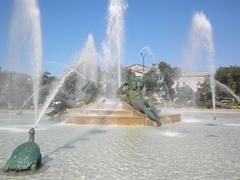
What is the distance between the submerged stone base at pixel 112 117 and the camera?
1598 cm

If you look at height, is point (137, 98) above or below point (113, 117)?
above

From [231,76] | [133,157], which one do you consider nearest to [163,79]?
[231,76]

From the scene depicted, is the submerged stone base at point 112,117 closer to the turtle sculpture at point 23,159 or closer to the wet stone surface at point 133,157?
the wet stone surface at point 133,157

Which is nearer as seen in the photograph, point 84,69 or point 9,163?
Answer: point 9,163

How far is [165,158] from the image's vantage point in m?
7.98

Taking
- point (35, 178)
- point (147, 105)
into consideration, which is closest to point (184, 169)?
point (35, 178)

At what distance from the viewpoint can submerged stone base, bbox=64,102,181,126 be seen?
16.0 metres

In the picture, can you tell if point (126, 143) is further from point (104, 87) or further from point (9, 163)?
point (104, 87)

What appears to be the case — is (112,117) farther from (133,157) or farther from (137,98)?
(133,157)

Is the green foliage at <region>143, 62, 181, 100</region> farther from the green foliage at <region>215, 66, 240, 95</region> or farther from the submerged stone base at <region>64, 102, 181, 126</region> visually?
the submerged stone base at <region>64, 102, 181, 126</region>

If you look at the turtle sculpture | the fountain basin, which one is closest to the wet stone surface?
the turtle sculpture

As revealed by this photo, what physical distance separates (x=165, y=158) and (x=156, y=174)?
153 centimetres

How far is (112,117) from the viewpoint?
637 inches

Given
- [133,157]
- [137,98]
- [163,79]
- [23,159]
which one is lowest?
[133,157]
